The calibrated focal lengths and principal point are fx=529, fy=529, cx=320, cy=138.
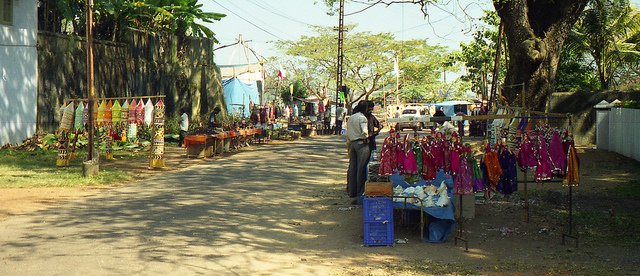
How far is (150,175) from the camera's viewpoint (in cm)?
1354

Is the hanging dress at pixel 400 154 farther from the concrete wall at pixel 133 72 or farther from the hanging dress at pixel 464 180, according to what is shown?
the concrete wall at pixel 133 72

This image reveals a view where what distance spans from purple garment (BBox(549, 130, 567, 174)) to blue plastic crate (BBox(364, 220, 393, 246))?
234cm

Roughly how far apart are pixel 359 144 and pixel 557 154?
336 cm

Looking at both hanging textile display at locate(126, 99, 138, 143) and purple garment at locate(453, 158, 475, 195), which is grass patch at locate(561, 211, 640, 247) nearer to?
purple garment at locate(453, 158, 475, 195)

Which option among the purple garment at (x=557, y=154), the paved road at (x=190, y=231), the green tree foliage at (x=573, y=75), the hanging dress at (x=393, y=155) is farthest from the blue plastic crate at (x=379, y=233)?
the green tree foliage at (x=573, y=75)

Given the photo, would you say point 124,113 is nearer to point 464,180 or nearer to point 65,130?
point 65,130

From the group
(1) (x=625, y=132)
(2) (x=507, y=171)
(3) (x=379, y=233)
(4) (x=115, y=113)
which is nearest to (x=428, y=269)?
(3) (x=379, y=233)

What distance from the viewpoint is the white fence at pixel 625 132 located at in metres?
14.5

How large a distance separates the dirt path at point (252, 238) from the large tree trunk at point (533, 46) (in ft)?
9.71

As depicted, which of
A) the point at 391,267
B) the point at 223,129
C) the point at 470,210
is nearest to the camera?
the point at 391,267

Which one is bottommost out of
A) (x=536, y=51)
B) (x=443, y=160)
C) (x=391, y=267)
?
(x=391, y=267)

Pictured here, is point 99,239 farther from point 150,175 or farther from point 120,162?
point 120,162

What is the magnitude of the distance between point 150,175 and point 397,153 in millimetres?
8200

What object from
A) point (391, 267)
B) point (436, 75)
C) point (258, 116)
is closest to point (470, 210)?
point (391, 267)
